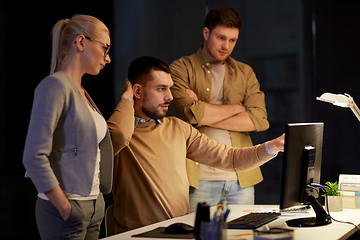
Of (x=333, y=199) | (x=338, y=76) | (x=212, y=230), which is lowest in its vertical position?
(x=333, y=199)

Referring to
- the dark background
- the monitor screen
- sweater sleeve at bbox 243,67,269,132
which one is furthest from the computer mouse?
the dark background

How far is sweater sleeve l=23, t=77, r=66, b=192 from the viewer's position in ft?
6.14

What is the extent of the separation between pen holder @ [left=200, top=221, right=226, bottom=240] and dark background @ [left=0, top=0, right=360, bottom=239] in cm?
240

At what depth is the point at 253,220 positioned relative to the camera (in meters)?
2.29

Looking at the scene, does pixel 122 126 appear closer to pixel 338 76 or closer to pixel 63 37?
pixel 63 37

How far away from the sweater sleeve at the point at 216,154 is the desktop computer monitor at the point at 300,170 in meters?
0.57

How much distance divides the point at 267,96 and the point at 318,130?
7.31 feet

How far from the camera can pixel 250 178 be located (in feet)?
Result: 10.6

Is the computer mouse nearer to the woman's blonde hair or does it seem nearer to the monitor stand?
the monitor stand

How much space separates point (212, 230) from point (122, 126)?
3.59 ft

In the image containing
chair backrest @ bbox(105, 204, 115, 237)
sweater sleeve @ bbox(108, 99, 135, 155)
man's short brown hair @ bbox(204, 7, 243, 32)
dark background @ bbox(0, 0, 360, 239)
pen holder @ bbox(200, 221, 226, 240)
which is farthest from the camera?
dark background @ bbox(0, 0, 360, 239)

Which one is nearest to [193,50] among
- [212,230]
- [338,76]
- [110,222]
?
[338,76]

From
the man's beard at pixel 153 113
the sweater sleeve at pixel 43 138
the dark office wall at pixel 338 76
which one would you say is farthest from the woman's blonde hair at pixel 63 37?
the dark office wall at pixel 338 76

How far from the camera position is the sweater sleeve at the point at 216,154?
9.48 feet
